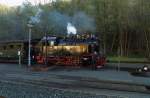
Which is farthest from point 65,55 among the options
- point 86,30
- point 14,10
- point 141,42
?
point 14,10

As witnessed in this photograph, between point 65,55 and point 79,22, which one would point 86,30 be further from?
point 65,55

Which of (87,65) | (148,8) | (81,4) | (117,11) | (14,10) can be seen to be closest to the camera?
(87,65)

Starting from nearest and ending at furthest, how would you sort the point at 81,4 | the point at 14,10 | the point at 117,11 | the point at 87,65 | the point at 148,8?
1. the point at 87,65
2. the point at 148,8
3. the point at 117,11
4. the point at 81,4
5. the point at 14,10

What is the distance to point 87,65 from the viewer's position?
33.4 meters

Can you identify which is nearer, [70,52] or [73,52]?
[73,52]

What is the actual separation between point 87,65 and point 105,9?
18.2m

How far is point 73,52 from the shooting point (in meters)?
34.4

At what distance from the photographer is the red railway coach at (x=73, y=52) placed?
109 feet

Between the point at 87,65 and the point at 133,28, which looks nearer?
the point at 87,65

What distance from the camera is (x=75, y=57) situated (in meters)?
33.6

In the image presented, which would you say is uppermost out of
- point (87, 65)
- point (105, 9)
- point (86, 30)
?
point (105, 9)

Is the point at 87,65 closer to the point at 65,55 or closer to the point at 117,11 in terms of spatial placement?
the point at 65,55

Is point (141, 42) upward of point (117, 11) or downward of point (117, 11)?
downward

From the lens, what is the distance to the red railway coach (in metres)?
33.3
